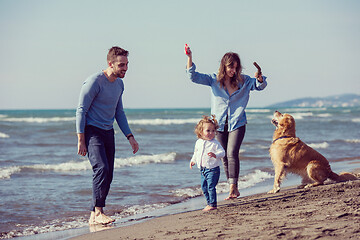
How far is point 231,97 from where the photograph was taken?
5383mm

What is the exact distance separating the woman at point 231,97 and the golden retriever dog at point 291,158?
0.71 metres

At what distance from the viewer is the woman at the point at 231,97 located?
5.32 meters

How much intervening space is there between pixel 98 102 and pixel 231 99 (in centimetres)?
169

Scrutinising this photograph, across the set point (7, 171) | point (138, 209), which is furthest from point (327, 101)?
point (138, 209)

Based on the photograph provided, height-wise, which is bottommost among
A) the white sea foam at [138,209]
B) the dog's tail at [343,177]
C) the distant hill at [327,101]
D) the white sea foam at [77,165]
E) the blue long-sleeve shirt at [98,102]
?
the distant hill at [327,101]

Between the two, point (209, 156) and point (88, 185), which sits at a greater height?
point (209, 156)

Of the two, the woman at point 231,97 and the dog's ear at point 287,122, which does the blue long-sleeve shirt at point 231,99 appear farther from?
the dog's ear at point 287,122

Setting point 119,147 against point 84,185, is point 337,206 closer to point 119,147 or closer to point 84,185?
point 84,185

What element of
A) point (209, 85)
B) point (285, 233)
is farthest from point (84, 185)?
point (285, 233)

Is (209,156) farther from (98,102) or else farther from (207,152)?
(98,102)

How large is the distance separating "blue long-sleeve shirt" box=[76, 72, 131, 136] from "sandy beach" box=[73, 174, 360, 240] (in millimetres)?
1070

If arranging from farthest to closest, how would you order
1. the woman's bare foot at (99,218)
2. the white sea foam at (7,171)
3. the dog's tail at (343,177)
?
the white sea foam at (7,171)
the dog's tail at (343,177)
the woman's bare foot at (99,218)

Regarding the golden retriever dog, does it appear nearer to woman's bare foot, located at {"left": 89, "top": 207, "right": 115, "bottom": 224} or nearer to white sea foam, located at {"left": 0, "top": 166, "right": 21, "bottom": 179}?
woman's bare foot, located at {"left": 89, "top": 207, "right": 115, "bottom": 224}

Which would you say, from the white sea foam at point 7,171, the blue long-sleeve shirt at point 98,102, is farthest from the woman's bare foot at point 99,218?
the white sea foam at point 7,171
